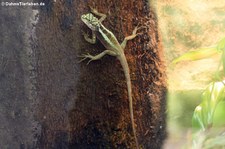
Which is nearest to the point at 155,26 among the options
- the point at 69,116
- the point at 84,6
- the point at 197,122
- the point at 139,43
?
the point at 139,43

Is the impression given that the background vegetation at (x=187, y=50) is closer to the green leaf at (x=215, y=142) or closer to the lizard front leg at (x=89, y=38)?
the green leaf at (x=215, y=142)

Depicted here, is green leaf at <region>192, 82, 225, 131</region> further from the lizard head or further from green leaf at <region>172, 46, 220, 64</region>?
the lizard head

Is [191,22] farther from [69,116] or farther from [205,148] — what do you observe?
[69,116]

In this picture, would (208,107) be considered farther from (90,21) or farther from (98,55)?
(90,21)

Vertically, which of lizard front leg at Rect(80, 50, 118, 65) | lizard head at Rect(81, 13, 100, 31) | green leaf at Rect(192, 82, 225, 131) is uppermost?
lizard head at Rect(81, 13, 100, 31)

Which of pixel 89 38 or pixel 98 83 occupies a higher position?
pixel 89 38

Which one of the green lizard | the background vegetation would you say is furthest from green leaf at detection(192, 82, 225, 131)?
the green lizard

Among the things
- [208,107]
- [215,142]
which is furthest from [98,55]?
[215,142]
